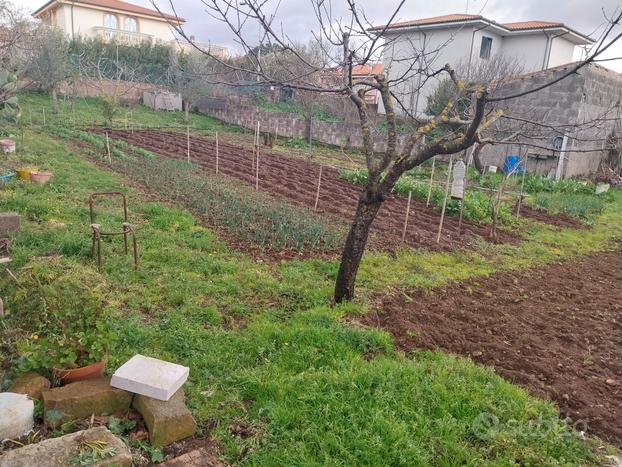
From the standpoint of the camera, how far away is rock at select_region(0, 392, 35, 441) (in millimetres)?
2723

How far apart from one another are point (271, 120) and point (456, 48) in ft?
35.0

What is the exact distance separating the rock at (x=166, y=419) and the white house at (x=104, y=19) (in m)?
39.1

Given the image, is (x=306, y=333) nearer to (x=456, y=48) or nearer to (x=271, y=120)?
(x=271, y=120)

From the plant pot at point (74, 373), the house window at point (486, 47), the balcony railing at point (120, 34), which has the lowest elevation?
the plant pot at point (74, 373)

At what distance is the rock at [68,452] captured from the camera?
7.95ft

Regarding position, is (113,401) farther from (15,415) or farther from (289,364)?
(289,364)

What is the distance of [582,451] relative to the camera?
3.01m

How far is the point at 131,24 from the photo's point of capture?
42.9 metres

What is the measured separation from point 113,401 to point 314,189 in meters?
8.93

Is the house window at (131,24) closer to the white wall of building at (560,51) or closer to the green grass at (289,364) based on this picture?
the white wall of building at (560,51)

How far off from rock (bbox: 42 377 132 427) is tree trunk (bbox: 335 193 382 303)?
2.48 meters

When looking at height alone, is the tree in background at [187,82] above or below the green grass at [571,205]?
above

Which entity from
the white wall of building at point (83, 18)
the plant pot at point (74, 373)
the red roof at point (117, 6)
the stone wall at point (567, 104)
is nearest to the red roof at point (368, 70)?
the plant pot at point (74, 373)

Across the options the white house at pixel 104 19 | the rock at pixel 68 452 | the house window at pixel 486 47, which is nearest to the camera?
the rock at pixel 68 452
